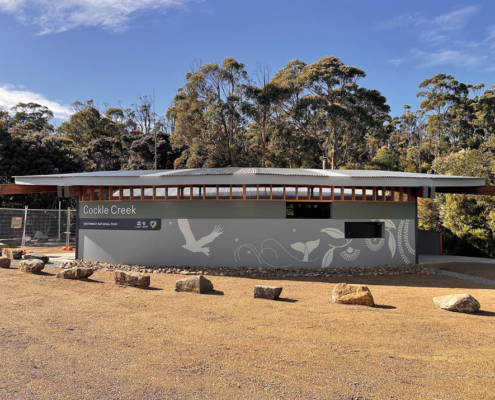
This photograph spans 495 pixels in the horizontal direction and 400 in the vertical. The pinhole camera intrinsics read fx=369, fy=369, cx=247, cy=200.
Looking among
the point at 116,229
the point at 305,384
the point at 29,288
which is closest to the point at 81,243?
the point at 116,229

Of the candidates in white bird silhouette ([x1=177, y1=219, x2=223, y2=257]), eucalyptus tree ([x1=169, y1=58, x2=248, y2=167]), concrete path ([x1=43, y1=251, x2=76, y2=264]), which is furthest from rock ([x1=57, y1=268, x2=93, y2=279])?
eucalyptus tree ([x1=169, y1=58, x2=248, y2=167])

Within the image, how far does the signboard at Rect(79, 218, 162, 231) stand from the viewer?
13.0 m

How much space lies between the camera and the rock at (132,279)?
30.9ft

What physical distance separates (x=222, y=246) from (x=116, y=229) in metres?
3.99

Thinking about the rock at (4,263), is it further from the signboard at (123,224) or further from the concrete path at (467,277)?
the concrete path at (467,277)

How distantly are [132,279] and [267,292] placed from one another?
360cm

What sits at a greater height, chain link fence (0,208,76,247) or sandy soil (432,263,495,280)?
chain link fence (0,208,76,247)

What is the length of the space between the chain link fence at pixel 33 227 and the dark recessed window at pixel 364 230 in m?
14.6

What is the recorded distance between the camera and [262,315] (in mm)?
6875

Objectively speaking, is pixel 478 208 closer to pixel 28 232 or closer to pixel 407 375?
pixel 407 375

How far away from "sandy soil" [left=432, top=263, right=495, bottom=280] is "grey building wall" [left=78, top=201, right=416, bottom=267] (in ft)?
7.59

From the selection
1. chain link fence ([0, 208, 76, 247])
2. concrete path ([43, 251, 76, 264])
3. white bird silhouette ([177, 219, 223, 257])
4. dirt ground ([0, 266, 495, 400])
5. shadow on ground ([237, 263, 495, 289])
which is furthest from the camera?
chain link fence ([0, 208, 76, 247])

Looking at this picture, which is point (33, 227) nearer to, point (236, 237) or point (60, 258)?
point (60, 258)

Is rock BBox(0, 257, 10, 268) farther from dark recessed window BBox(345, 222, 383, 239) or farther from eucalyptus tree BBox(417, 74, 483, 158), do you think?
eucalyptus tree BBox(417, 74, 483, 158)
